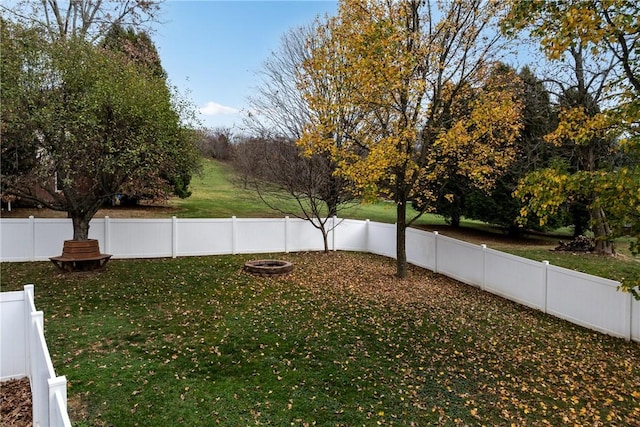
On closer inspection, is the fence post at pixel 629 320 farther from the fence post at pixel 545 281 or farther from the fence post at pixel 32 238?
the fence post at pixel 32 238

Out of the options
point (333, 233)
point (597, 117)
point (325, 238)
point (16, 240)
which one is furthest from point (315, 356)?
point (16, 240)

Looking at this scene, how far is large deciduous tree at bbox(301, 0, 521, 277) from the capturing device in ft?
26.2

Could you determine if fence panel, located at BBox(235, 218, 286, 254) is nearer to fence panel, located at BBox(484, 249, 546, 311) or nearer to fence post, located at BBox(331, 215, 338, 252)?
fence post, located at BBox(331, 215, 338, 252)

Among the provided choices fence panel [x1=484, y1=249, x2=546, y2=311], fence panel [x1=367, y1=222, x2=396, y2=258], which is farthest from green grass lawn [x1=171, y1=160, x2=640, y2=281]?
fence panel [x1=484, y1=249, x2=546, y2=311]

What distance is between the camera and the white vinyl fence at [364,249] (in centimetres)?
691

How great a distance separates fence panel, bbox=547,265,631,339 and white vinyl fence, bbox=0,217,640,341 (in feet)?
0.05

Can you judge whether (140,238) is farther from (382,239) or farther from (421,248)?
(421,248)

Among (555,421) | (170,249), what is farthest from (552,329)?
(170,249)

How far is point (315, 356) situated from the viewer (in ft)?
17.7

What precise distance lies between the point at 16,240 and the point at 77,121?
4.39m

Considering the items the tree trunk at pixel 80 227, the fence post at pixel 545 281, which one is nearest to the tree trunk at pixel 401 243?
the fence post at pixel 545 281

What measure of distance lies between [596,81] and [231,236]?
38.8 ft

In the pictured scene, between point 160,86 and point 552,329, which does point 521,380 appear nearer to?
point 552,329

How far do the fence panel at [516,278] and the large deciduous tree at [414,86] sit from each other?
1998 mm
